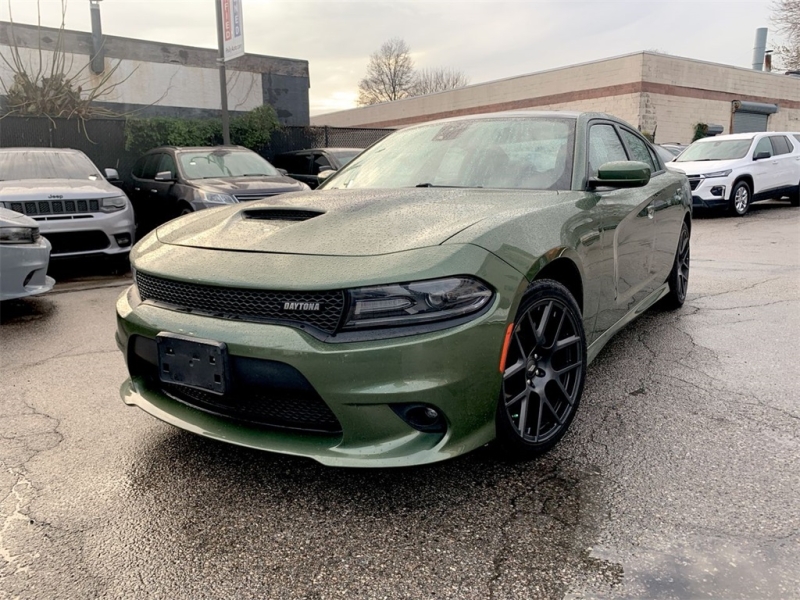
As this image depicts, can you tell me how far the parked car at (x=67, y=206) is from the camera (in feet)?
20.8

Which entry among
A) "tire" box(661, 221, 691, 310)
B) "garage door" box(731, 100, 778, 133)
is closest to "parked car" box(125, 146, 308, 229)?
"tire" box(661, 221, 691, 310)

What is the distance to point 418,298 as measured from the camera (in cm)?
202

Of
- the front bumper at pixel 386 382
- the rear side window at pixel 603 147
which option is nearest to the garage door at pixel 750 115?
the rear side window at pixel 603 147

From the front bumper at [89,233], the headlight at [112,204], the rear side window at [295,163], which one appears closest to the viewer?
the front bumper at [89,233]

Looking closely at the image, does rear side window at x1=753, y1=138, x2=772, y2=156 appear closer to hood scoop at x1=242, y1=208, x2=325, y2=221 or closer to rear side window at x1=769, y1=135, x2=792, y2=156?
rear side window at x1=769, y1=135, x2=792, y2=156

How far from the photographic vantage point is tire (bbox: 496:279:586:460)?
234cm

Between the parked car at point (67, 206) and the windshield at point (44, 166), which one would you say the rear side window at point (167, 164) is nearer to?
the windshield at point (44, 166)

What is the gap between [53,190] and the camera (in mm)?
6492

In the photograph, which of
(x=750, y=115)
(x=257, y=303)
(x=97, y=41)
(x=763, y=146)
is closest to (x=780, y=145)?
(x=763, y=146)

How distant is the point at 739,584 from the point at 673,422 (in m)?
1.18

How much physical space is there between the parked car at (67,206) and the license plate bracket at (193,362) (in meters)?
4.87

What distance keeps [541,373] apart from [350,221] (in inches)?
40.0

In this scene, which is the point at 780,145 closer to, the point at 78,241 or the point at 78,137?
the point at 78,241

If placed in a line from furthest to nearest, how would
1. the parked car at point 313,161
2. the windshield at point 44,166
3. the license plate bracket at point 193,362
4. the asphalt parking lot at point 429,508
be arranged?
the parked car at point 313,161 → the windshield at point 44,166 → the license plate bracket at point 193,362 → the asphalt parking lot at point 429,508
